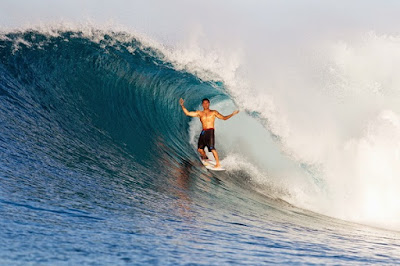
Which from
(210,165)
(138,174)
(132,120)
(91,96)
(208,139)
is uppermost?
(91,96)

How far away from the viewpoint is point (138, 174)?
5641mm

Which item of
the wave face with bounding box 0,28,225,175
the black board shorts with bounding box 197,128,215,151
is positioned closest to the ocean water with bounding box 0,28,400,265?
the wave face with bounding box 0,28,225,175

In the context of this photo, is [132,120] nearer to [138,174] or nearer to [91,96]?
[91,96]

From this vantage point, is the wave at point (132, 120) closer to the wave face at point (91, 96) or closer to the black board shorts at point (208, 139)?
the wave face at point (91, 96)

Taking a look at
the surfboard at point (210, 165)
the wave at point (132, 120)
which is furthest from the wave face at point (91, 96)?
the surfboard at point (210, 165)

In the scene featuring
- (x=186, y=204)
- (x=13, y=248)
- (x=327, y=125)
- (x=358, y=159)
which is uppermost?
(x=327, y=125)

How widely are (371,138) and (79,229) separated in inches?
257

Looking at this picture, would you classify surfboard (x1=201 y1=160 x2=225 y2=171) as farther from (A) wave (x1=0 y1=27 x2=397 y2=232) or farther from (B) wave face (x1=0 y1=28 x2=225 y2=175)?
(B) wave face (x1=0 y1=28 x2=225 y2=175)

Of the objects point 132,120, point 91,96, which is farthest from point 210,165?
point 91,96

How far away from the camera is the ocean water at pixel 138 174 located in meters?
2.89

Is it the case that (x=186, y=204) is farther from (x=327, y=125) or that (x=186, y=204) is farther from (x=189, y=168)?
(x=327, y=125)

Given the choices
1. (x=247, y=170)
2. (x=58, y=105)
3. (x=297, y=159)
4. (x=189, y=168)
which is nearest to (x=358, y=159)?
(x=297, y=159)

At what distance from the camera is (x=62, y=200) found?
366 cm

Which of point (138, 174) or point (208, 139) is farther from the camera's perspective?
point (208, 139)
